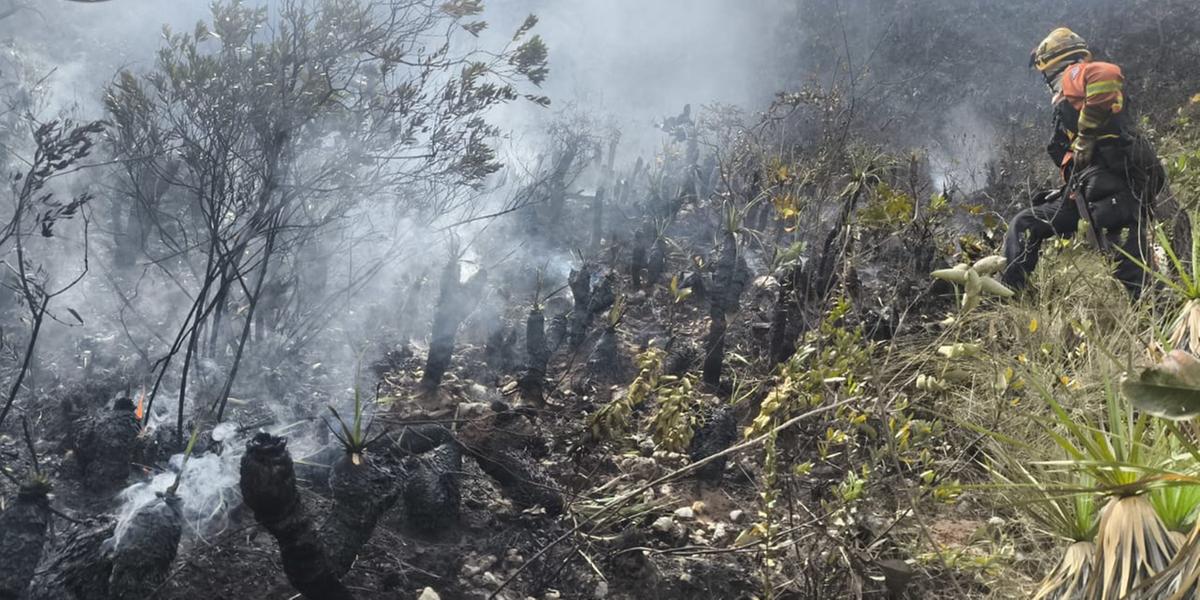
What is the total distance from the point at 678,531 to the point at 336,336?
340 cm

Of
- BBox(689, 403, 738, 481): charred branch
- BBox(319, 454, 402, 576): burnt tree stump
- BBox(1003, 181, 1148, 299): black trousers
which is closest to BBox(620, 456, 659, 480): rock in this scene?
BBox(689, 403, 738, 481): charred branch

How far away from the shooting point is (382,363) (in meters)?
5.52

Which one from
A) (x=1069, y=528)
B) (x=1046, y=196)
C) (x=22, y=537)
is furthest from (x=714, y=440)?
(x=1046, y=196)

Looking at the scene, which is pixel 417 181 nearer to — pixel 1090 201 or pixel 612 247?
pixel 612 247

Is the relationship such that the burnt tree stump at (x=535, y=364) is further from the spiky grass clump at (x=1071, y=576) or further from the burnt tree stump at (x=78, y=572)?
the spiky grass clump at (x=1071, y=576)

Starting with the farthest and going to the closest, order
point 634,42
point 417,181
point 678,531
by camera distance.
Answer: point 634,42, point 417,181, point 678,531

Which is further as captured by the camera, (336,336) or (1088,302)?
(336,336)

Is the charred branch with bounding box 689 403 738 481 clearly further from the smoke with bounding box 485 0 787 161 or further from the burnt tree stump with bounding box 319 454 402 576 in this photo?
the smoke with bounding box 485 0 787 161

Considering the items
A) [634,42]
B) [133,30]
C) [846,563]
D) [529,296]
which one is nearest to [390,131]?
[529,296]

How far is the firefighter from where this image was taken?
15.2 feet

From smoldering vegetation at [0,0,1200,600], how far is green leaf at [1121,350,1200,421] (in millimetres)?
1132

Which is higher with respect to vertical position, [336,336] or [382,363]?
[336,336]

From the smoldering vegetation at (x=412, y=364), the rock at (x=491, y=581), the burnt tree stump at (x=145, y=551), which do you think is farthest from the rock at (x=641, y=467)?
the burnt tree stump at (x=145, y=551)

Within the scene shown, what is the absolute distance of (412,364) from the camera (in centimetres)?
565
